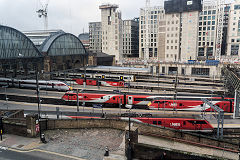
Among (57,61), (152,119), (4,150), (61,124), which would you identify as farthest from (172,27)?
(4,150)

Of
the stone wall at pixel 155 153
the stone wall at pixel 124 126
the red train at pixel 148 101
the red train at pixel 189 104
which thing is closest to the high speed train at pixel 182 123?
the stone wall at pixel 124 126

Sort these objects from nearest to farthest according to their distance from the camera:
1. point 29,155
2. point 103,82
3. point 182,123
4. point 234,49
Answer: point 29,155, point 182,123, point 103,82, point 234,49

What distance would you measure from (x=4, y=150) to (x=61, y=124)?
7572 mm

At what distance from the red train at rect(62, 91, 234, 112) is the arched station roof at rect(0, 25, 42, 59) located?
26.8m

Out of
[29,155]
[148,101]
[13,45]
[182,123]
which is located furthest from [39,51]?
[29,155]

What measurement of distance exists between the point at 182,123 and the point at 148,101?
12089mm

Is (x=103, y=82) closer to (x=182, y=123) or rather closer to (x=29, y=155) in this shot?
(x=182, y=123)

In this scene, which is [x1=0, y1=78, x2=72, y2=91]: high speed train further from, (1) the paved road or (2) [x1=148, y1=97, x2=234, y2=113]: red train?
(1) the paved road

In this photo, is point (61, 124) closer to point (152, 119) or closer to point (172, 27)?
point (152, 119)

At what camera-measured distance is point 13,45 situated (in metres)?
61.4

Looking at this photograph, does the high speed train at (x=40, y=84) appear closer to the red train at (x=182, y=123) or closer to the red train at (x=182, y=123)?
the red train at (x=182, y=123)

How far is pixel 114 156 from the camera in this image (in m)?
19.3

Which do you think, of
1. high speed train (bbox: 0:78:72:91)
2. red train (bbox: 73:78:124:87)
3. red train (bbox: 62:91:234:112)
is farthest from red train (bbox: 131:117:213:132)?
high speed train (bbox: 0:78:72:91)

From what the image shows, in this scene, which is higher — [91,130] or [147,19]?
[147,19]
